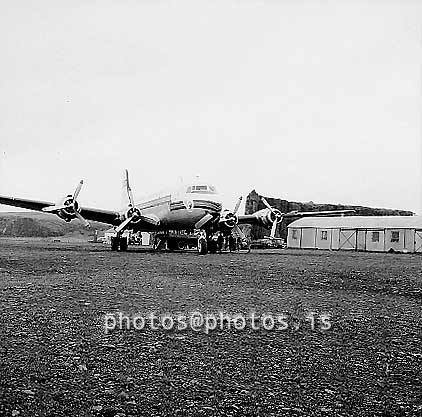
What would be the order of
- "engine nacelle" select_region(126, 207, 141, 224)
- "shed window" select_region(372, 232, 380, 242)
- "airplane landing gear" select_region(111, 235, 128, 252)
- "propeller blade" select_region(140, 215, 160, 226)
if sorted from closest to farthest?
"engine nacelle" select_region(126, 207, 141, 224) → "propeller blade" select_region(140, 215, 160, 226) → "airplane landing gear" select_region(111, 235, 128, 252) → "shed window" select_region(372, 232, 380, 242)

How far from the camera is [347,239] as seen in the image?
175 feet

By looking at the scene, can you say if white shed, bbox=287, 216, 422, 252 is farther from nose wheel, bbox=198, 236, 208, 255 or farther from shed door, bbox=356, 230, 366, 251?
nose wheel, bbox=198, 236, 208, 255

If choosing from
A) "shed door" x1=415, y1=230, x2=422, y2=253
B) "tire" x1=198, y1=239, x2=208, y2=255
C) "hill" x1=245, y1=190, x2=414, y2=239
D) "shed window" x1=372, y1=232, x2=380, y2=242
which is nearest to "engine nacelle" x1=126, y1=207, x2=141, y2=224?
"tire" x1=198, y1=239, x2=208, y2=255

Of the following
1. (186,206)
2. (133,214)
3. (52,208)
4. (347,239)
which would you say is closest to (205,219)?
(186,206)

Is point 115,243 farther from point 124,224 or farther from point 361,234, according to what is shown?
point 361,234

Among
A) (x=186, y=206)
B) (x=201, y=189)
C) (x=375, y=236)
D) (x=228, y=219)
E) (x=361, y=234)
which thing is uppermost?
(x=201, y=189)

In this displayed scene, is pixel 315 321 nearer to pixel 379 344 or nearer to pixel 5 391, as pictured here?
A: pixel 379 344

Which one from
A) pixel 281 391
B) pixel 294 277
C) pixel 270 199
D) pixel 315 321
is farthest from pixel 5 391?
pixel 270 199

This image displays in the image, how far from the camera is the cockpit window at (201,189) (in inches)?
1027

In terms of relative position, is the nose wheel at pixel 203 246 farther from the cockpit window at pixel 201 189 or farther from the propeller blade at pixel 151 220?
the propeller blade at pixel 151 220

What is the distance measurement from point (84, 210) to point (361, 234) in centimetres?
3110

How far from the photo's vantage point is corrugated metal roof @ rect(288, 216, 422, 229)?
164ft

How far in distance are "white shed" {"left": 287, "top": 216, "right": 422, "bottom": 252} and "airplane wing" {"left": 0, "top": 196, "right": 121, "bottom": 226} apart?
28.1 metres

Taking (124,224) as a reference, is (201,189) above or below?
above
